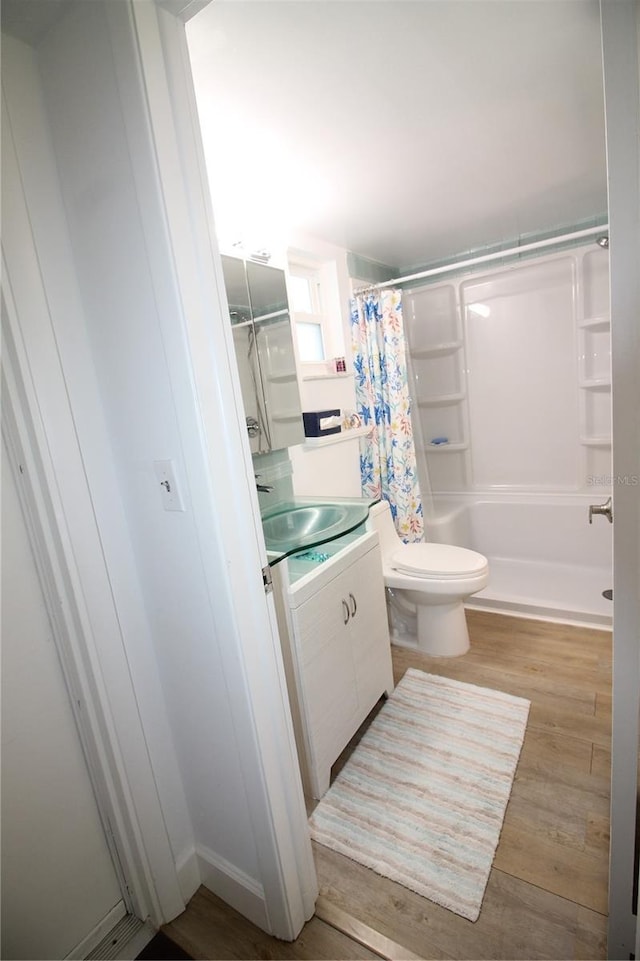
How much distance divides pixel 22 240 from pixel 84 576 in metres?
0.74

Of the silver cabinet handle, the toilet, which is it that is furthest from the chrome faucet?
the silver cabinet handle

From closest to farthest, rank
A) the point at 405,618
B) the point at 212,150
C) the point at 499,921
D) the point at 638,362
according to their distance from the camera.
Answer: the point at 638,362, the point at 499,921, the point at 212,150, the point at 405,618

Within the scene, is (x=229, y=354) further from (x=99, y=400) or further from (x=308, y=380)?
(x=308, y=380)

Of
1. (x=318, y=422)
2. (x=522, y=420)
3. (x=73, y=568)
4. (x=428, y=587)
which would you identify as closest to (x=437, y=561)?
(x=428, y=587)

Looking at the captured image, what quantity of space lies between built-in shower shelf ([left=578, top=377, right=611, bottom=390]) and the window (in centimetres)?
175

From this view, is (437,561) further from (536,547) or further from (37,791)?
(37,791)

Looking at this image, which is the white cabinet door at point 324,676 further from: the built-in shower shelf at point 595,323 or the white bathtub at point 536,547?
the built-in shower shelf at point 595,323

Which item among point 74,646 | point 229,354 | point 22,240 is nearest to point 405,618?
point 74,646

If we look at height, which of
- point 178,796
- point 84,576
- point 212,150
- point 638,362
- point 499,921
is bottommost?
point 499,921

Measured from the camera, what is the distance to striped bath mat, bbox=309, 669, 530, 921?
1215 mm

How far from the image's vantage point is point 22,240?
0.86 m

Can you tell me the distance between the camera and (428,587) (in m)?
1.98

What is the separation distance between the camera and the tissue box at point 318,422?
207 centimetres

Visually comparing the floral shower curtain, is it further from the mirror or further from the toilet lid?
the mirror
